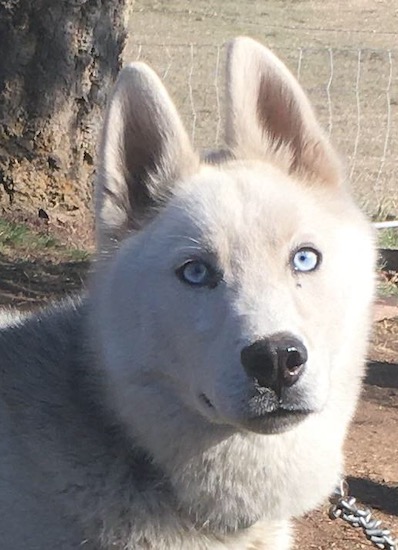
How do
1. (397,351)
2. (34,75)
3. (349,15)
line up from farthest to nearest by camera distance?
(349,15) < (34,75) < (397,351)

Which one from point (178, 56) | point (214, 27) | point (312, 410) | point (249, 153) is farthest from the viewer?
point (214, 27)

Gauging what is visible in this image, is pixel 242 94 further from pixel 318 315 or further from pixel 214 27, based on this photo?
pixel 214 27

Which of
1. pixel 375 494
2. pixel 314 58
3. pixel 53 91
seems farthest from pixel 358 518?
pixel 314 58

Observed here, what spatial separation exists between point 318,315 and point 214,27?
68.3 ft

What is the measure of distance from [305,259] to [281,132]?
507 millimetres

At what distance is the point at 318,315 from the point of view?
3.19m

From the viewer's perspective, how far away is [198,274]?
3223 millimetres

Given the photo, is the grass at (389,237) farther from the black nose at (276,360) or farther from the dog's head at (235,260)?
the black nose at (276,360)

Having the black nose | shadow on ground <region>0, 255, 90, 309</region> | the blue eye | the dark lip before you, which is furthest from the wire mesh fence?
the black nose

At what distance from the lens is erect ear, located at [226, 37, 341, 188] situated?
349 centimetres

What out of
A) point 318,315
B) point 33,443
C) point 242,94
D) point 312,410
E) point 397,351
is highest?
point 242,94

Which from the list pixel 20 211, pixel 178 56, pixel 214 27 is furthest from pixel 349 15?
pixel 20 211

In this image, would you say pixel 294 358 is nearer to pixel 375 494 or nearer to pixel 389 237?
pixel 375 494

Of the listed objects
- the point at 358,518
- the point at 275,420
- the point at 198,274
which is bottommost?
the point at 358,518
